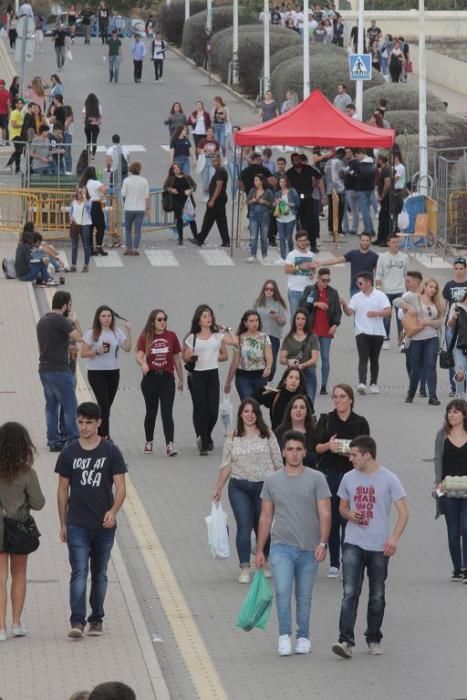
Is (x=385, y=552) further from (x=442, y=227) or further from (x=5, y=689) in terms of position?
(x=442, y=227)

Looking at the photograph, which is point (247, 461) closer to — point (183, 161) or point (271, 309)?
point (271, 309)

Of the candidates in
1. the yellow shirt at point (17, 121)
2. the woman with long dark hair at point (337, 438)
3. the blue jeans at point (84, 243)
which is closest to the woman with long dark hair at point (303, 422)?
the woman with long dark hair at point (337, 438)

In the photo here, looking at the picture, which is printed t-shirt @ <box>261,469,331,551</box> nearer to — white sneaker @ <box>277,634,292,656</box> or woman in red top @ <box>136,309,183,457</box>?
white sneaker @ <box>277,634,292,656</box>

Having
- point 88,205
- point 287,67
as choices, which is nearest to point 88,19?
point 287,67

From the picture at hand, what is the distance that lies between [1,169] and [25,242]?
13.5m

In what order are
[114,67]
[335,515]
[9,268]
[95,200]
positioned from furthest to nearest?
[114,67] → [95,200] → [9,268] → [335,515]

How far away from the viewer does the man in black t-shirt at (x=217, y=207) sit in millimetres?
30422

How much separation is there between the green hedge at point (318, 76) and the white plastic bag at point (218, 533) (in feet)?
112

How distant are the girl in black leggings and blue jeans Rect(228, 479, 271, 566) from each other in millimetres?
4184

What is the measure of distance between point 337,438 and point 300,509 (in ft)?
5.42

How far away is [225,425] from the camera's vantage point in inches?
725

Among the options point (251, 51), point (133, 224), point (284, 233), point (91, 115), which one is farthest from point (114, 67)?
point (284, 233)

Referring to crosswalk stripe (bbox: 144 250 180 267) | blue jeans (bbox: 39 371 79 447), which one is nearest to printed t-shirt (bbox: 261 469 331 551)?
blue jeans (bbox: 39 371 79 447)

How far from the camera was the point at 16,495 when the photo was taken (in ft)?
39.5
